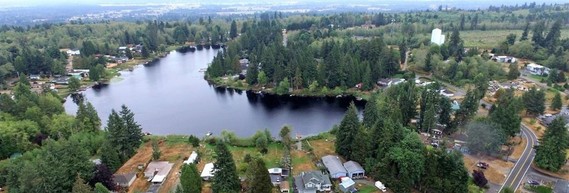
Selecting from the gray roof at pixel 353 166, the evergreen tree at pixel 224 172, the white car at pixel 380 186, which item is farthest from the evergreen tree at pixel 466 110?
the evergreen tree at pixel 224 172

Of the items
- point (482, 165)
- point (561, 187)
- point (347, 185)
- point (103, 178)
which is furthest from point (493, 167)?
point (103, 178)

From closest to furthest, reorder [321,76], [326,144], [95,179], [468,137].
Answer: [95,179], [468,137], [326,144], [321,76]

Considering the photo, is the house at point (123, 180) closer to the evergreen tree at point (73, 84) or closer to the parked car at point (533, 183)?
the parked car at point (533, 183)

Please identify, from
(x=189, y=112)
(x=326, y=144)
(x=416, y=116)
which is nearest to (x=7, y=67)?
(x=189, y=112)

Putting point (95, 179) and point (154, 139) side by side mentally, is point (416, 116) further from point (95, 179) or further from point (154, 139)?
point (95, 179)

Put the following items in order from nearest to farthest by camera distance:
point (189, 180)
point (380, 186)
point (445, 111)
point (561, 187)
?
point (189, 180), point (561, 187), point (380, 186), point (445, 111)

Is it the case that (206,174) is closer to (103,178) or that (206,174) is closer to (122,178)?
(122,178)

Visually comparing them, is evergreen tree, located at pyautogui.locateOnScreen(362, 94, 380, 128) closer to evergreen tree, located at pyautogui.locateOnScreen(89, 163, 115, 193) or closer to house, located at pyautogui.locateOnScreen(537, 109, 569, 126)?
house, located at pyautogui.locateOnScreen(537, 109, 569, 126)

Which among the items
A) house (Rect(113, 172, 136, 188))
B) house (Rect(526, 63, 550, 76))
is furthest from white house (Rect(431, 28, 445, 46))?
house (Rect(113, 172, 136, 188))
